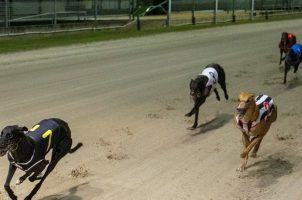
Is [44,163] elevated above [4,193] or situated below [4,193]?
above

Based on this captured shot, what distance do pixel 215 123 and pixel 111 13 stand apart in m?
21.2

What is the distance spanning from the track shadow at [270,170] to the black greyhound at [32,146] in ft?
7.60

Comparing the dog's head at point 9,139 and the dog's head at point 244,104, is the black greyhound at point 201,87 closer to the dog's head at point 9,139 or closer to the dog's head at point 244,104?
the dog's head at point 244,104

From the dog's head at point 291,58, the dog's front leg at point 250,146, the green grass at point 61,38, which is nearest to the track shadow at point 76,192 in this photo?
the dog's front leg at point 250,146

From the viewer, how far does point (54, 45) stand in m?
21.1

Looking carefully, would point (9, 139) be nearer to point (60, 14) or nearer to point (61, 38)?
point (61, 38)

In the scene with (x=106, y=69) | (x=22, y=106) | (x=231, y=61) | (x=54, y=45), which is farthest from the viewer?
(x=54, y=45)

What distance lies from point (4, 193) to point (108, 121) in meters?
3.60

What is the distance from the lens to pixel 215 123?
9805 millimetres

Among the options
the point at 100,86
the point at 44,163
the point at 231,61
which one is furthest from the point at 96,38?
the point at 44,163

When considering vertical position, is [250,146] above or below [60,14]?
below

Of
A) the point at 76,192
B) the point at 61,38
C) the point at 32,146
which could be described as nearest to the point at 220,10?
the point at 61,38

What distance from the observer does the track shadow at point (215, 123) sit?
30.6 ft

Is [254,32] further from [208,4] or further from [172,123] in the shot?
[172,123]
